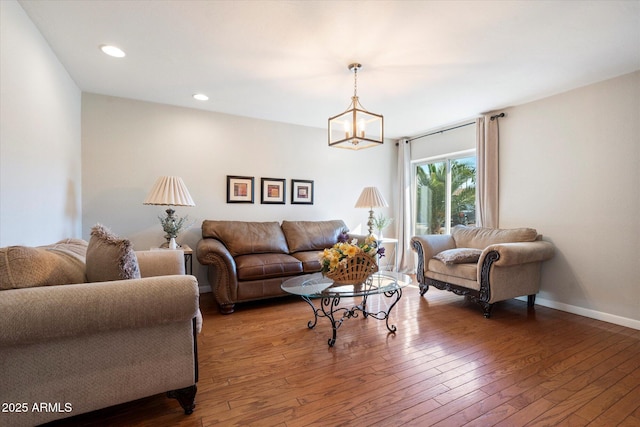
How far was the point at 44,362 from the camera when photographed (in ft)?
4.00

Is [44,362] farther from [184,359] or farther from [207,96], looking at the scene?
[207,96]

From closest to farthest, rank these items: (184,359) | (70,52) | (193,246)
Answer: (184,359)
(70,52)
(193,246)

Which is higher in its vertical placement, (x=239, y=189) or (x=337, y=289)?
(x=239, y=189)

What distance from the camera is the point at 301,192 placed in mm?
4531

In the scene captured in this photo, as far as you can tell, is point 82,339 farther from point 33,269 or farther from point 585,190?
point 585,190

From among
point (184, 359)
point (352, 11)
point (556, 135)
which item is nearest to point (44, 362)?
point (184, 359)

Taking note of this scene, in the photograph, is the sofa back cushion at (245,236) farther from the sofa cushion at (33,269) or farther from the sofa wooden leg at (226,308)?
the sofa cushion at (33,269)

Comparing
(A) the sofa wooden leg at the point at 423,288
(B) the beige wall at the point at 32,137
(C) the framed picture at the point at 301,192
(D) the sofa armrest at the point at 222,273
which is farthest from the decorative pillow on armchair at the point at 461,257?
(B) the beige wall at the point at 32,137

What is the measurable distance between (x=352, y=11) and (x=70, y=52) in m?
2.36

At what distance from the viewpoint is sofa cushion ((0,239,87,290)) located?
1.26 meters

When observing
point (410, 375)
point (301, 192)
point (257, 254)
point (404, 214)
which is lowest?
point (410, 375)

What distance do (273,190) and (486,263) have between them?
2869 millimetres

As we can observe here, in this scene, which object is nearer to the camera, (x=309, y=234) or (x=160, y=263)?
(x=160, y=263)

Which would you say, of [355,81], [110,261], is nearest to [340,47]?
[355,81]
